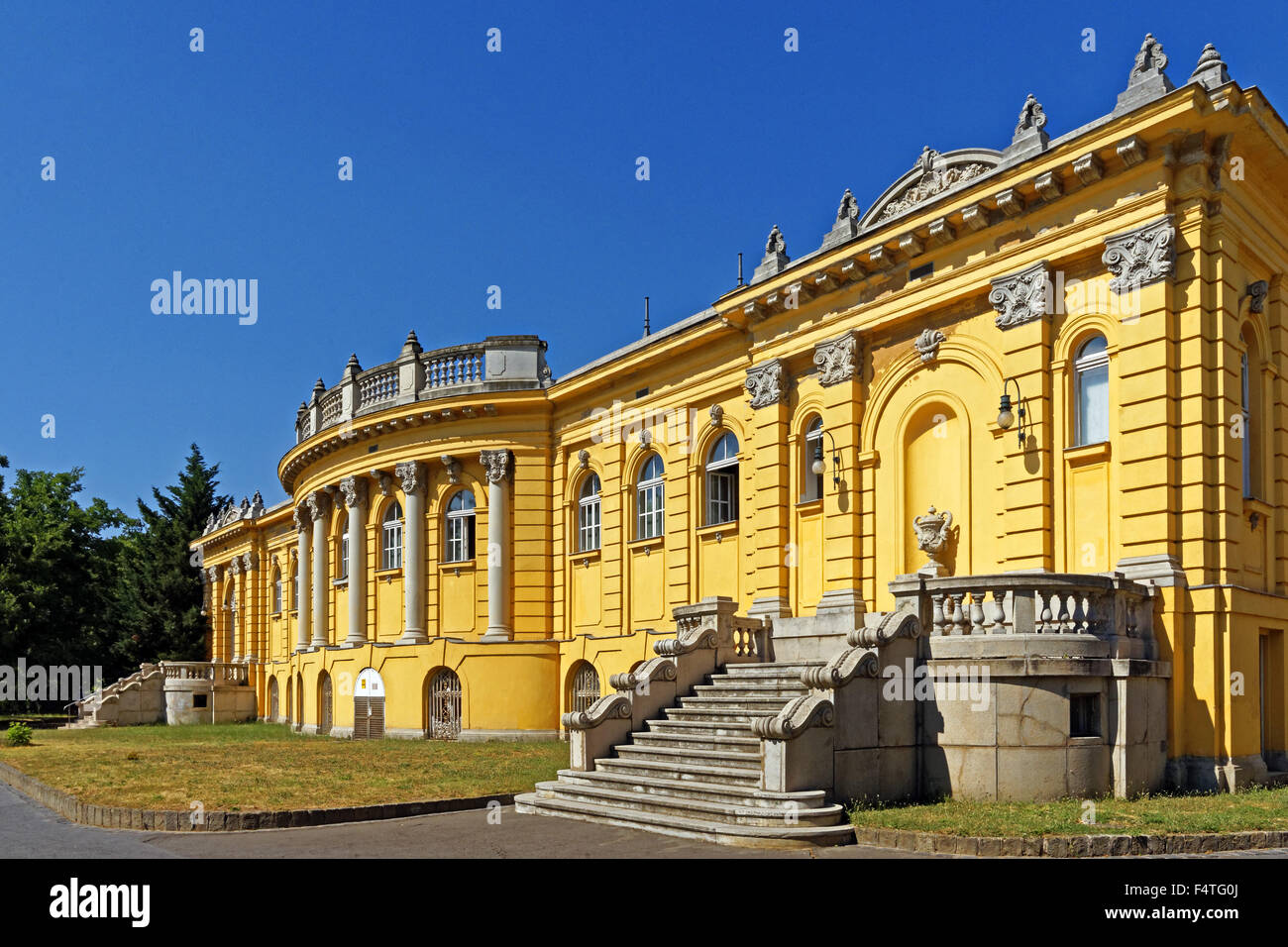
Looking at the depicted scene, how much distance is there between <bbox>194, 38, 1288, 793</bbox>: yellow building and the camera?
51.4ft

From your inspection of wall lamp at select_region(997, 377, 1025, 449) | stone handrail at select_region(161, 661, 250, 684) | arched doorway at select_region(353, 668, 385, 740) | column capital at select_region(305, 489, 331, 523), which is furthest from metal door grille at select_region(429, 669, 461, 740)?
stone handrail at select_region(161, 661, 250, 684)

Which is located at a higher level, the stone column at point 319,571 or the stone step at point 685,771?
the stone column at point 319,571

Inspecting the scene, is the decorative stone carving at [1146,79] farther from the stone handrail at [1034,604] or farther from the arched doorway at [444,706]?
the arched doorway at [444,706]

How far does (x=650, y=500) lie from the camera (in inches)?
1075

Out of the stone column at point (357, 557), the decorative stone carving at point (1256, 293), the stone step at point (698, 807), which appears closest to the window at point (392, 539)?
the stone column at point (357, 557)

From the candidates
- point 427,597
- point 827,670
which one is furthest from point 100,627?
point 827,670

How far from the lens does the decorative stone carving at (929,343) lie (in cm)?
1932

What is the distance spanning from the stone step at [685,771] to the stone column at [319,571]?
22308 millimetres

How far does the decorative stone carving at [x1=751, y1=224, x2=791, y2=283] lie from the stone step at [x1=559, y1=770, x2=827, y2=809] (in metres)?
10.3

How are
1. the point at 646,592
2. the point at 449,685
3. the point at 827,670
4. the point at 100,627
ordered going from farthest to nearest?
the point at 100,627, the point at 449,685, the point at 646,592, the point at 827,670

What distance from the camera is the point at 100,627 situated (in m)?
55.0

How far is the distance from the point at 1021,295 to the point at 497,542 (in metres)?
16.3
